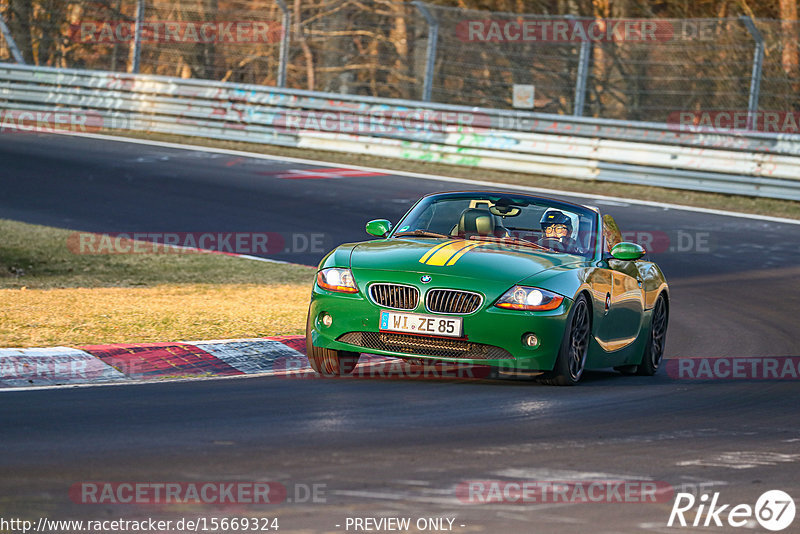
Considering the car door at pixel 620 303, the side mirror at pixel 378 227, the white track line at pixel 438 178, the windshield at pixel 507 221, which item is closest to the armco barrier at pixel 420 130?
the white track line at pixel 438 178

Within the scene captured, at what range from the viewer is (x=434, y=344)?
848 centimetres

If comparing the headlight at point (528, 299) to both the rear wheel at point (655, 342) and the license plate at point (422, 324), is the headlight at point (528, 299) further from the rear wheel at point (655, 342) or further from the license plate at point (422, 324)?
the rear wheel at point (655, 342)

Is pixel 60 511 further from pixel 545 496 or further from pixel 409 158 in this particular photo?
pixel 409 158

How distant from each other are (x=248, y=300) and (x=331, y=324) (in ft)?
13.4

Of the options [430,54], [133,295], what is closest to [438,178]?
[430,54]

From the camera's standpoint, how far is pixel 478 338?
27.6 ft

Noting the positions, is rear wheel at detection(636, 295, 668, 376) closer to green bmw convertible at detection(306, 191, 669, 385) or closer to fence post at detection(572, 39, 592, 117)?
green bmw convertible at detection(306, 191, 669, 385)

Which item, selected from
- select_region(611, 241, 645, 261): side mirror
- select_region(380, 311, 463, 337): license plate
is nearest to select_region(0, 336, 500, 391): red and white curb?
select_region(380, 311, 463, 337): license plate

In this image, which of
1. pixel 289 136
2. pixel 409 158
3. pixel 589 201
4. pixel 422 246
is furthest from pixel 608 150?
pixel 422 246

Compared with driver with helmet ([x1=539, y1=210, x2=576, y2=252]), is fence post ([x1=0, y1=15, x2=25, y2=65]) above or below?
above

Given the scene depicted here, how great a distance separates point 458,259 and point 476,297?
0.38 metres

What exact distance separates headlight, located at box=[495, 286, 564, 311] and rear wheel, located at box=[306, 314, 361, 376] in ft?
3.93

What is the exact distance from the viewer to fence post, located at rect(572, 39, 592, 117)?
23156mm

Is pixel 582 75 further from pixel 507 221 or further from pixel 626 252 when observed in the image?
pixel 626 252
